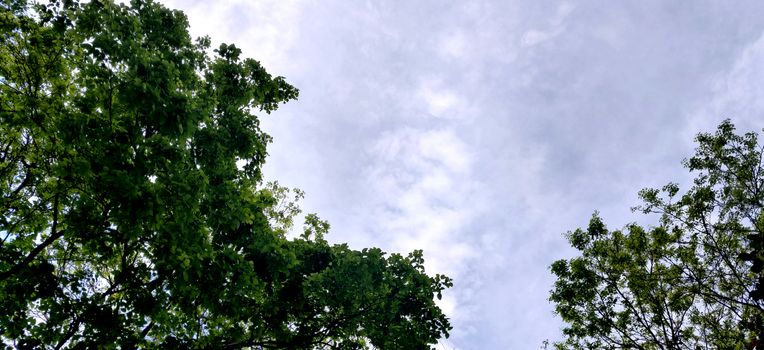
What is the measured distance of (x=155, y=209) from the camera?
→ 7.75 meters

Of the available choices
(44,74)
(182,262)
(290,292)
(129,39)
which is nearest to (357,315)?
(290,292)

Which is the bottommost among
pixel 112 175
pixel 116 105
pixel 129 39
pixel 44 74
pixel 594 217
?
pixel 112 175

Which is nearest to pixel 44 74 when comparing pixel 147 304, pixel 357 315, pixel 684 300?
pixel 147 304

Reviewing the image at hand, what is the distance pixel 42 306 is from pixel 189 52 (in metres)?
7.46

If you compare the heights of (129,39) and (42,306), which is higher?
(129,39)

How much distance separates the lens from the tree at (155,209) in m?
7.93

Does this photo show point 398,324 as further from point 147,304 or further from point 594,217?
point 594,217

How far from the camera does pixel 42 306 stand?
368 inches

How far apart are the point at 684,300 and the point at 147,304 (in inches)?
910

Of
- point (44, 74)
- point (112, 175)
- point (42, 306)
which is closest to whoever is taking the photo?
point (112, 175)

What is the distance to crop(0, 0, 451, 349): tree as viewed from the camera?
7.93 m

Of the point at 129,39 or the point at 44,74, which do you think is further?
the point at 44,74

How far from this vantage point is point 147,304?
9.59m

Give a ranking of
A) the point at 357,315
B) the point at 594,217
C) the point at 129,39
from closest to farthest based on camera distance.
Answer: the point at 129,39 → the point at 357,315 → the point at 594,217
